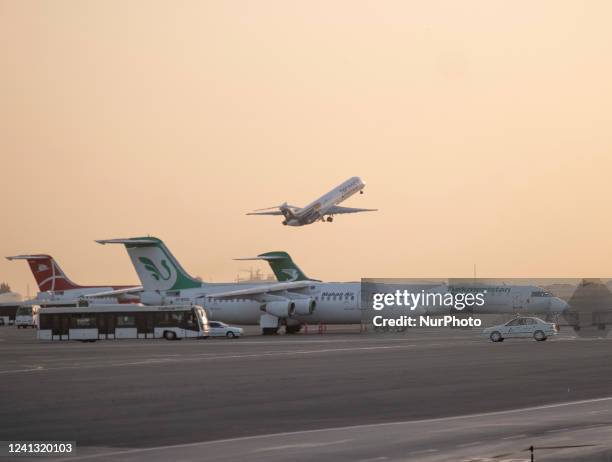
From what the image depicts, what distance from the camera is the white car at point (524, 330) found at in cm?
6719

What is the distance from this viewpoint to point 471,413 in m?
27.6

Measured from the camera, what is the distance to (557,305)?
278ft

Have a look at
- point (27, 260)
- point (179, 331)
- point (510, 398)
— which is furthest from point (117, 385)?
point (27, 260)

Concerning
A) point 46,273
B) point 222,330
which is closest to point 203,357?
point 222,330

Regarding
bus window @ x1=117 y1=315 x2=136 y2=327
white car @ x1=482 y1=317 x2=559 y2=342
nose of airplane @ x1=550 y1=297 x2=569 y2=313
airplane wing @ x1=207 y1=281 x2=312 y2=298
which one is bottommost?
white car @ x1=482 y1=317 x2=559 y2=342

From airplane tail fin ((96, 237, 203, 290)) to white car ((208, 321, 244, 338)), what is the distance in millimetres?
6942

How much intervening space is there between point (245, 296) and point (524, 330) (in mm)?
30659

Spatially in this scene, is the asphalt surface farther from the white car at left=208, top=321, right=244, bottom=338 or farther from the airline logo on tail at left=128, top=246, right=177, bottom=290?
the airline logo on tail at left=128, top=246, right=177, bottom=290

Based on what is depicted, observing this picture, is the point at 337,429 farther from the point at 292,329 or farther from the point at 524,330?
the point at 292,329

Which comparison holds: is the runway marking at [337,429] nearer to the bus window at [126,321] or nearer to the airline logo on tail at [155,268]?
the bus window at [126,321]

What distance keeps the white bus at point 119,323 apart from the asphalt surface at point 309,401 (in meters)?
24.2

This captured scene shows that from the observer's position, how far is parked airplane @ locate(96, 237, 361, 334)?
3509 inches

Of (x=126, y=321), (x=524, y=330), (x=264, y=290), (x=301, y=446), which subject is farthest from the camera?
(x=264, y=290)

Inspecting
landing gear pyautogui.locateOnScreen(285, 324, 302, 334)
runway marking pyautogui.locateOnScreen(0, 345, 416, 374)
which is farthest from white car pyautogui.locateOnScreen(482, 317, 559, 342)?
landing gear pyautogui.locateOnScreen(285, 324, 302, 334)
